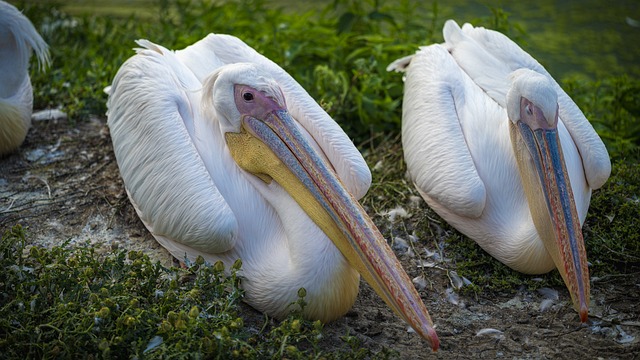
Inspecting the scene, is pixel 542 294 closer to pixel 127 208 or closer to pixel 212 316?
pixel 212 316

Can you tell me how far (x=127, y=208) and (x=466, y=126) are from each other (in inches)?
71.4

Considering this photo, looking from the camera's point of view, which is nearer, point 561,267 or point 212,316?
point 212,316

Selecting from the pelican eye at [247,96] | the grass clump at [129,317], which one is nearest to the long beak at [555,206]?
the grass clump at [129,317]

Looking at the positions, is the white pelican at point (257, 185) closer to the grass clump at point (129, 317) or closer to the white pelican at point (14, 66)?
the grass clump at point (129, 317)

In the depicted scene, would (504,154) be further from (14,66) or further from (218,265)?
(14,66)

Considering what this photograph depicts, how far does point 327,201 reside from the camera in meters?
3.10

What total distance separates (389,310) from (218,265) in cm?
85

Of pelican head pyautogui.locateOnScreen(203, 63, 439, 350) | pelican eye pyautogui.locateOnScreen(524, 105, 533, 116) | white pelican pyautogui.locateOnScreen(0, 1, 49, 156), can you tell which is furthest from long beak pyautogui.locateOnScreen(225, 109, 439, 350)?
white pelican pyautogui.locateOnScreen(0, 1, 49, 156)

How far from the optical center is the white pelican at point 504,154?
3.41m

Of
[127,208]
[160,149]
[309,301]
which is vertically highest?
[160,149]

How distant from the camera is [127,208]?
402 cm

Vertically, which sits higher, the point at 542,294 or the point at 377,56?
the point at 377,56

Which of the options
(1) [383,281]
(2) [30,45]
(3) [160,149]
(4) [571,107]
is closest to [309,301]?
(1) [383,281]

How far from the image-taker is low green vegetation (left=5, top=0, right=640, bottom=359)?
279 cm
